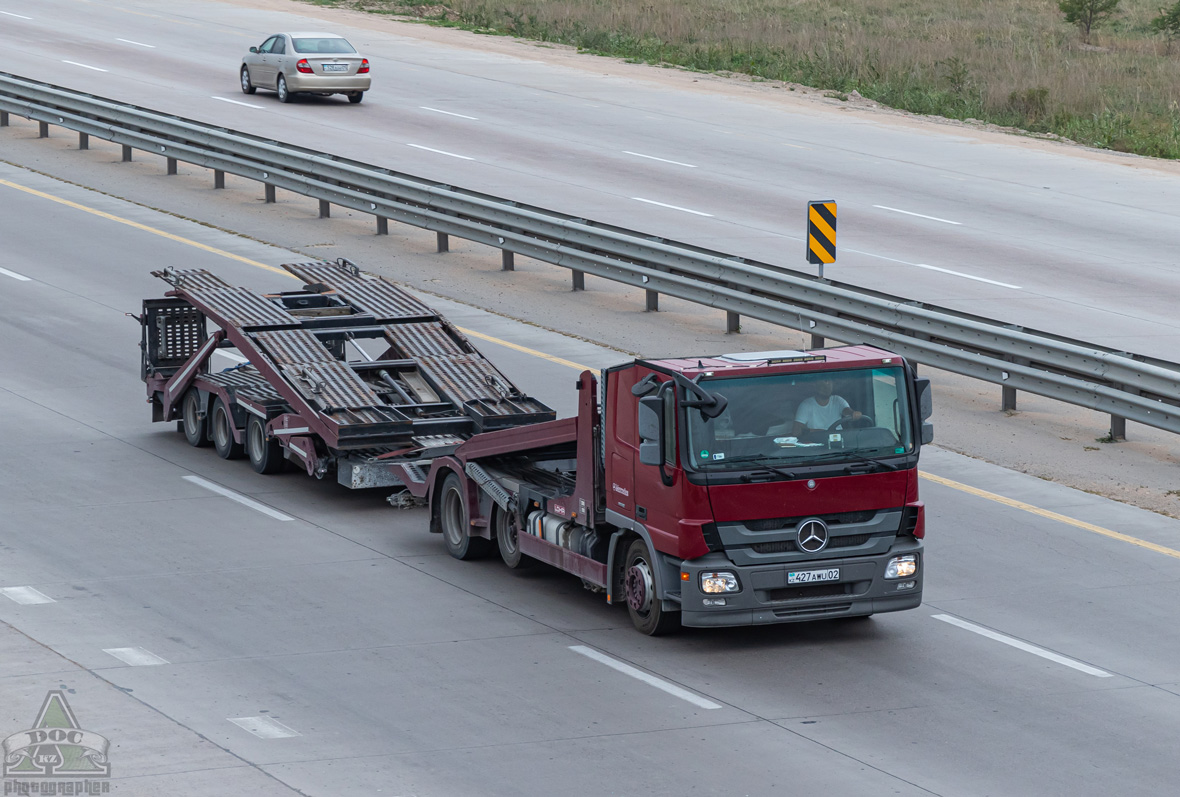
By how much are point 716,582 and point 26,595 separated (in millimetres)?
4775

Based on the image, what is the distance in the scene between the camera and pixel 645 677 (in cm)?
1038

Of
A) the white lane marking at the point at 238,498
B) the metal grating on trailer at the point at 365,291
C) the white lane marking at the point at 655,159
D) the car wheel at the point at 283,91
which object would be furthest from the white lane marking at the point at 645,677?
the car wheel at the point at 283,91

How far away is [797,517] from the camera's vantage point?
35.6 feet

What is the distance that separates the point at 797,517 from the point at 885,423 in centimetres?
86

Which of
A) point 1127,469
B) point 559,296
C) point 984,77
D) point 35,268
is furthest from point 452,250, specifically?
point 984,77

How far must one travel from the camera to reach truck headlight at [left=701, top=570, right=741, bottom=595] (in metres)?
10.7

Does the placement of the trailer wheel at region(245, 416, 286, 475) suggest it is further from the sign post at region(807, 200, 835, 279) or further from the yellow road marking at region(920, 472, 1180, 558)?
the sign post at region(807, 200, 835, 279)

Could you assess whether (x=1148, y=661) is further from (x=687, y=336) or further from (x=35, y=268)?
(x=35, y=268)

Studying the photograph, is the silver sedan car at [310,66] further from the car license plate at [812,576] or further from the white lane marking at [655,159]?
the car license plate at [812,576]

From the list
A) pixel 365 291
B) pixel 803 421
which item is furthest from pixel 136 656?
pixel 365 291

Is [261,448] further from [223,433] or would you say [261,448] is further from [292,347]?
[292,347]

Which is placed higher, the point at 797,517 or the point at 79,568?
the point at 797,517

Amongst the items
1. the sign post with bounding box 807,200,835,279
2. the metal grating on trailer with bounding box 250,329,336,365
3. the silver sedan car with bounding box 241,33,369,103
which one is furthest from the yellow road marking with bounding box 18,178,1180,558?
the silver sedan car with bounding box 241,33,369,103

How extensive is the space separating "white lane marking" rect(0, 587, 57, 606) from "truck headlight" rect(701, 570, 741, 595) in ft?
14.6
